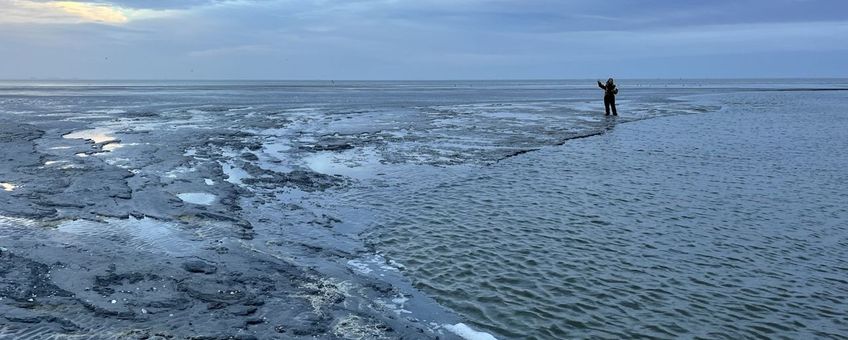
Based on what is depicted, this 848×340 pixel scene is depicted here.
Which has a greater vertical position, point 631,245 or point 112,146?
point 112,146

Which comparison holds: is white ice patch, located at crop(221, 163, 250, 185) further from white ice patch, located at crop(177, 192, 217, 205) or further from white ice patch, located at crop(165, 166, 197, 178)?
white ice patch, located at crop(177, 192, 217, 205)

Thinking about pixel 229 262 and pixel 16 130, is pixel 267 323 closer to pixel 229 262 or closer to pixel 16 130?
pixel 229 262

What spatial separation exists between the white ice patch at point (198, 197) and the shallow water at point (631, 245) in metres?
3.62

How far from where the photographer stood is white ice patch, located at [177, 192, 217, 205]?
44.3 feet

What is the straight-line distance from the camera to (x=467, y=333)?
712 cm

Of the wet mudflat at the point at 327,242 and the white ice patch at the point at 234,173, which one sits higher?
the white ice patch at the point at 234,173

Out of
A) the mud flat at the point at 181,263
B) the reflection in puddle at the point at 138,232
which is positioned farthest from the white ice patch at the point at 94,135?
the reflection in puddle at the point at 138,232

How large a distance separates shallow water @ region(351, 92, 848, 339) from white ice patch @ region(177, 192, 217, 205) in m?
3.62

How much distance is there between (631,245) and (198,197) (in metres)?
9.90

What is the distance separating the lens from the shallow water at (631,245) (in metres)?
7.65

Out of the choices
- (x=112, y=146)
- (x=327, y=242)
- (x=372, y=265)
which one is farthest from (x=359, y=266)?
(x=112, y=146)

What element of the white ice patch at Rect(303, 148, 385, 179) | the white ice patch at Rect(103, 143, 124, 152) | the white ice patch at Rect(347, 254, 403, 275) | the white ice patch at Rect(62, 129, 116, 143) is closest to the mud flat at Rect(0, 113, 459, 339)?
the white ice patch at Rect(347, 254, 403, 275)

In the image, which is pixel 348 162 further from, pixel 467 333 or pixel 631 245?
pixel 467 333

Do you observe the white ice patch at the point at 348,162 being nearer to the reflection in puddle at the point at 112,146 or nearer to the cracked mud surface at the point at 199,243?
the cracked mud surface at the point at 199,243
